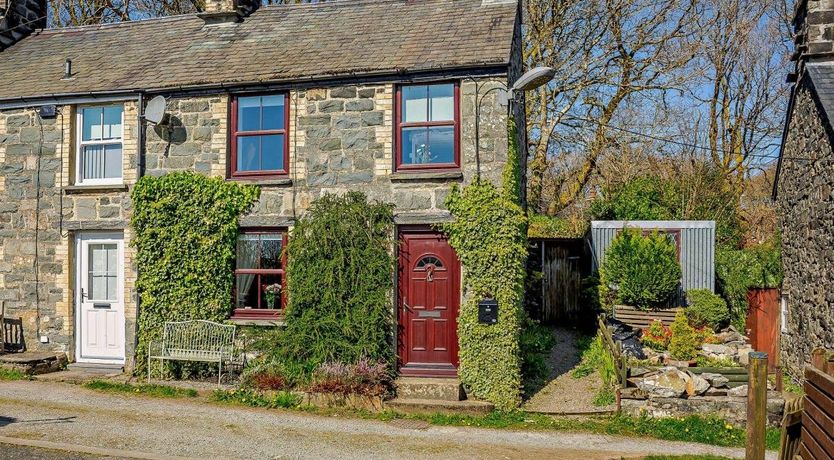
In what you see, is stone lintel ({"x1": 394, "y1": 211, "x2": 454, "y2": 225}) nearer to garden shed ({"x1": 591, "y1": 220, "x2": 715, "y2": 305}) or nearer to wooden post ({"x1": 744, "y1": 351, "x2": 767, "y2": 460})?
wooden post ({"x1": 744, "y1": 351, "x2": 767, "y2": 460})

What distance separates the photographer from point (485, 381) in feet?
35.7

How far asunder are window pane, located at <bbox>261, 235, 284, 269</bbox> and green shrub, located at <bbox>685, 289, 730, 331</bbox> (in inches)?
376

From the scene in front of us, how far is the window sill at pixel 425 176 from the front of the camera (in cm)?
1126

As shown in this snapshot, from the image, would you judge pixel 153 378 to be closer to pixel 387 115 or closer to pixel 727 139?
pixel 387 115

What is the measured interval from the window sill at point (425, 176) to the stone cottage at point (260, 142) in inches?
1.1

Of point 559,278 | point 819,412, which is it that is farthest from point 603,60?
point 819,412

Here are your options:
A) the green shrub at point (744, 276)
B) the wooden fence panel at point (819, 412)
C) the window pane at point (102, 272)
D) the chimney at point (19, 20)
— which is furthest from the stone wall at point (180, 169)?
the green shrub at point (744, 276)

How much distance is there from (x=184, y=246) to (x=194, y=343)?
1.72 meters

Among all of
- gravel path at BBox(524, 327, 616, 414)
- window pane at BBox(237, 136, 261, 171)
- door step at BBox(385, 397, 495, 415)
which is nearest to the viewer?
door step at BBox(385, 397, 495, 415)

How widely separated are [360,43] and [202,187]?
12.8 feet

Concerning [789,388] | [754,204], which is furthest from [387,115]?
[754,204]

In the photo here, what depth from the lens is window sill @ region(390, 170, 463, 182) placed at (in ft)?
36.9

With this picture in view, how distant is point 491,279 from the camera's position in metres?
11.0

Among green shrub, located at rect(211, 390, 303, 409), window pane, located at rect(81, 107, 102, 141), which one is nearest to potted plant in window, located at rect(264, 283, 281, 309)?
green shrub, located at rect(211, 390, 303, 409)
